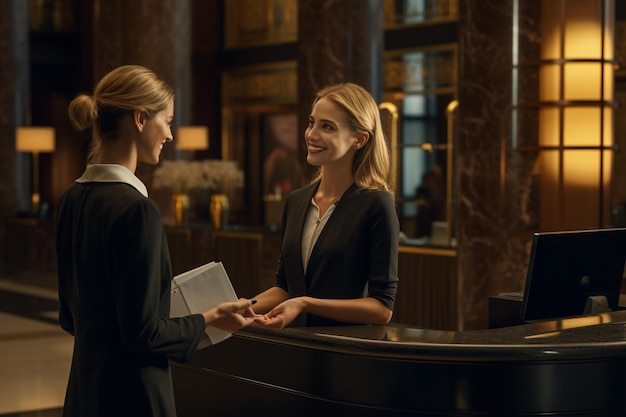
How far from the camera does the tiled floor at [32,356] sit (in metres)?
6.39

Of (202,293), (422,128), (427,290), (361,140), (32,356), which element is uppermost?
(422,128)

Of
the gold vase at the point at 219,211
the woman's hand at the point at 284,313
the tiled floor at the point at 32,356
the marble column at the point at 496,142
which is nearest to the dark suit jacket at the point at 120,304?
the woman's hand at the point at 284,313

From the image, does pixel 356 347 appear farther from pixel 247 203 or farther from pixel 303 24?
pixel 247 203

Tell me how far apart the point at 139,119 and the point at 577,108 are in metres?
5.40

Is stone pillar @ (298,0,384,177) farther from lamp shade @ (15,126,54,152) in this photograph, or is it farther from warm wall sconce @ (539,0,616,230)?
lamp shade @ (15,126,54,152)

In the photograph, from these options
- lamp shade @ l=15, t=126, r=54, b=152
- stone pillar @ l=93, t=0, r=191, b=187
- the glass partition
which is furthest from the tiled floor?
the glass partition

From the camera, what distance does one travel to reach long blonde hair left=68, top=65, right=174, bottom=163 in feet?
7.68

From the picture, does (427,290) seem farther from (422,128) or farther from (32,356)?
(422,128)

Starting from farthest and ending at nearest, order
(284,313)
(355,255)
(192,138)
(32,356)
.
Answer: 1. (192,138)
2. (32,356)
3. (355,255)
4. (284,313)

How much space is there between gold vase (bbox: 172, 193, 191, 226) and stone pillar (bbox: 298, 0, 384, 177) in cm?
260

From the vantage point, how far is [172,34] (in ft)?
42.0

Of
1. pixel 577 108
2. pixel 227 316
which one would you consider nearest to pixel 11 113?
pixel 577 108

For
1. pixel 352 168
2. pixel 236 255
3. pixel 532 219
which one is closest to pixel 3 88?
pixel 236 255

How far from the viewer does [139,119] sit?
236cm
